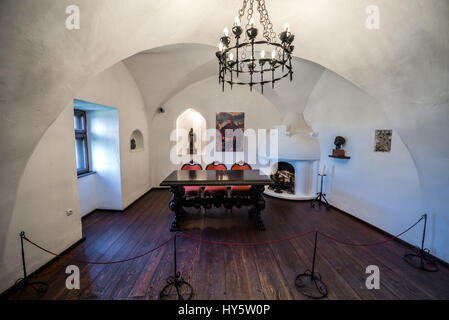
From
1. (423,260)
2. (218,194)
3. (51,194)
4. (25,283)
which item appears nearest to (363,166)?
(423,260)

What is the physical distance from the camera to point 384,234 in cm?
332

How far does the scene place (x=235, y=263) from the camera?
8.18 feet

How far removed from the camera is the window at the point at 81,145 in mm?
3959

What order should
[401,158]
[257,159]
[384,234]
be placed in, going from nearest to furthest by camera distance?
[401,158], [384,234], [257,159]

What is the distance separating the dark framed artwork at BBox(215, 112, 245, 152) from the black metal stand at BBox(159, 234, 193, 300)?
4.35m

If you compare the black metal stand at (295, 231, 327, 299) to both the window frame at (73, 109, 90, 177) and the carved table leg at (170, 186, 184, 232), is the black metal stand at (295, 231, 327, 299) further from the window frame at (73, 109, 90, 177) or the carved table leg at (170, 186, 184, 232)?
the window frame at (73, 109, 90, 177)

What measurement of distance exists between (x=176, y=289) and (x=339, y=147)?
4341 millimetres

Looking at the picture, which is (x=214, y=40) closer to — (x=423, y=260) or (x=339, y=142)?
(x=339, y=142)

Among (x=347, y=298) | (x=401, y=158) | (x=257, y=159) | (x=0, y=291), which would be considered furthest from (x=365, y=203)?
(x=0, y=291)

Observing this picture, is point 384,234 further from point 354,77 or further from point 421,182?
point 354,77

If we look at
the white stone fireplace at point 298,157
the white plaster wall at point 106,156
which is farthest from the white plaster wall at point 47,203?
the white stone fireplace at point 298,157

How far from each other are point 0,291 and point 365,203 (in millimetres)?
5674

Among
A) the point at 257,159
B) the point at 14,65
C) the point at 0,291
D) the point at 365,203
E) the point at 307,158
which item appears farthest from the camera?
the point at 257,159

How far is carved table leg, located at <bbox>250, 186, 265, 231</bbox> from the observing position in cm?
352
